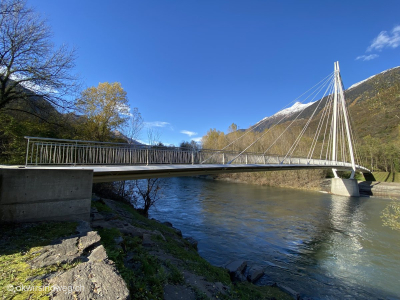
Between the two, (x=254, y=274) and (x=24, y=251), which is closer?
(x=24, y=251)

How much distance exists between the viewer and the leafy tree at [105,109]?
736 inches

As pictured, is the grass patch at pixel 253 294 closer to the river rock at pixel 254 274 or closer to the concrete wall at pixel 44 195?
the river rock at pixel 254 274

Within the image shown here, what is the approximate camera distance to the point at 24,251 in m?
3.67

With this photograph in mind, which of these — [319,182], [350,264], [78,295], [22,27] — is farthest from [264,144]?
[78,295]

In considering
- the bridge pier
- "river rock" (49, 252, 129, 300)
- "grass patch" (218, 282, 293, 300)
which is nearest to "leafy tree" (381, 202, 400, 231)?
"grass patch" (218, 282, 293, 300)

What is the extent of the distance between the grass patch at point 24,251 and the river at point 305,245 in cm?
558

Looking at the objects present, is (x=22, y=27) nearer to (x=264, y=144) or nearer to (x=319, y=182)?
(x=319, y=182)

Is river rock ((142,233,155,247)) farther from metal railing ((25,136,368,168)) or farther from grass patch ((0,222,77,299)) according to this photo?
metal railing ((25,136,368,168))

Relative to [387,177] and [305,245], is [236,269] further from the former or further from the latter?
[387,177]

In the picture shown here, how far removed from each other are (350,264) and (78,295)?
10.2 m

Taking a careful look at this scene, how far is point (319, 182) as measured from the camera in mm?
34719

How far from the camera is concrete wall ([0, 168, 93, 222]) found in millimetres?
5066

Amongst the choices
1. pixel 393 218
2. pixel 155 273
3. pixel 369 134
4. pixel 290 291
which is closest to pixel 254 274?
pixel 290 291

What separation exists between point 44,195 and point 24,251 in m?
2.20
